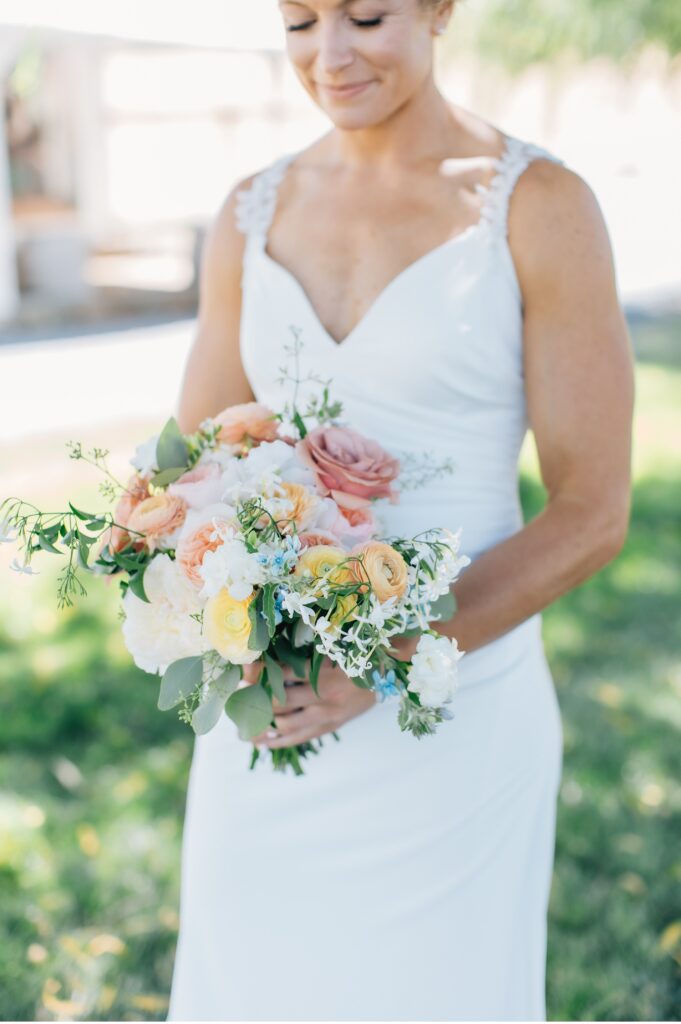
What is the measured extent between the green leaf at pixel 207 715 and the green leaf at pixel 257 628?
182mm

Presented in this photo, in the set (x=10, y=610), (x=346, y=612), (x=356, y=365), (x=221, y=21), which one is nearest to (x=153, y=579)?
(x=346, y=612)

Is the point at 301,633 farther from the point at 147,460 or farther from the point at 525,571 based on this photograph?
the point at 525,571

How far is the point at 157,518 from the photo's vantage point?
5.78ft

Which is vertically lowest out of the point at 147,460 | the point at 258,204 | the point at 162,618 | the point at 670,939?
the point at 670,939

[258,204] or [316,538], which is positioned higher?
[258,204]

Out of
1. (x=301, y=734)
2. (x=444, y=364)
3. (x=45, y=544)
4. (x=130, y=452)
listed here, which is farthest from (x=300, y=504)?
(x=130, y=452)

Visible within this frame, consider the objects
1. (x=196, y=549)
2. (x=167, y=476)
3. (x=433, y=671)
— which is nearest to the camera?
(x=433, y=671)

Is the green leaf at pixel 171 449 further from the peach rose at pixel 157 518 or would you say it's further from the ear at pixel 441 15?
the ear at pixel 441 15

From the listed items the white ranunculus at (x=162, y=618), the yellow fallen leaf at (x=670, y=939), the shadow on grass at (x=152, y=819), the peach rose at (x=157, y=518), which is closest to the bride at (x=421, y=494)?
the white ranunculus at (x=162, y=618)

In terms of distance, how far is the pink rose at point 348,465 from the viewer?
1808mm

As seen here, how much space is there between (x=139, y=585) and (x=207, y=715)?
22 cm

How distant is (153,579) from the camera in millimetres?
1764

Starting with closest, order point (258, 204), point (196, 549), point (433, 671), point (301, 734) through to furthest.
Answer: point (433, 671)
point (196, 549)
point (301, 734)
point (258, 204)

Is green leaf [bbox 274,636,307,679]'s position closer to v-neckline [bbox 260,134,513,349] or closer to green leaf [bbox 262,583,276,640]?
green leaf [bbox 262,583,276,640]
